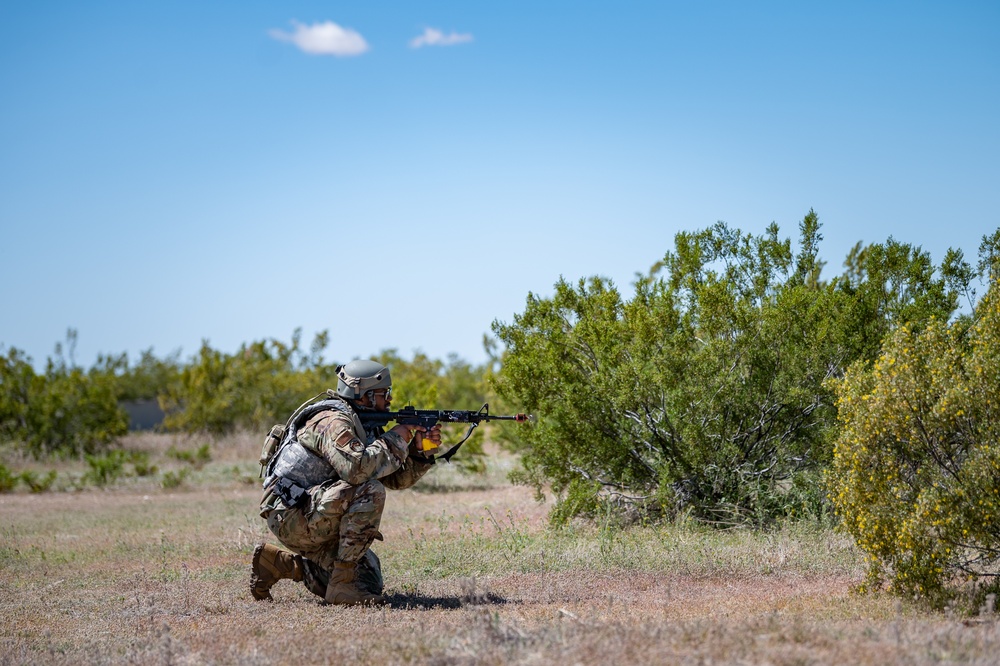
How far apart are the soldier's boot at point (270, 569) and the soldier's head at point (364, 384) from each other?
121 cm

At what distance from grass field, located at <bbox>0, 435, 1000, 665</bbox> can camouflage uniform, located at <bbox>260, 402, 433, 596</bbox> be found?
0.39 m

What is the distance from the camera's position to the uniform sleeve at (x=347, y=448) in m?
6.30

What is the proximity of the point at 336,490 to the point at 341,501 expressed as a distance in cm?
8

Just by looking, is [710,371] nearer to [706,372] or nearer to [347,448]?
[706,372]

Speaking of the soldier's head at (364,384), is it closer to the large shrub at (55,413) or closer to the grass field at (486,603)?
the grass field at (486,603)

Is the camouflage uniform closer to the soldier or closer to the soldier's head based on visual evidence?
the soldier

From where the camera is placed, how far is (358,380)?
6.83 meters

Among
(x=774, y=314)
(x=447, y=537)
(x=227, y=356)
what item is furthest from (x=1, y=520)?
(x=227, y=356)

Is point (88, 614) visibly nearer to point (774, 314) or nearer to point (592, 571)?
point (592, 571)

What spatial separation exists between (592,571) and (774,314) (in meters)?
3.10

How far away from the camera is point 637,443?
31.5 feet

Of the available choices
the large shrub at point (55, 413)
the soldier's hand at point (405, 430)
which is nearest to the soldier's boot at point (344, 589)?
the soldier's hand at point (405, 430)

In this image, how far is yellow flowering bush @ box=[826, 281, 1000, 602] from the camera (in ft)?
17.7

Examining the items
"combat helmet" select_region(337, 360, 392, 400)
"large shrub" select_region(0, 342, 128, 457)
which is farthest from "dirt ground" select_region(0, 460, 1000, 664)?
"large shrub" select_region(0, 342, 128, 457)
